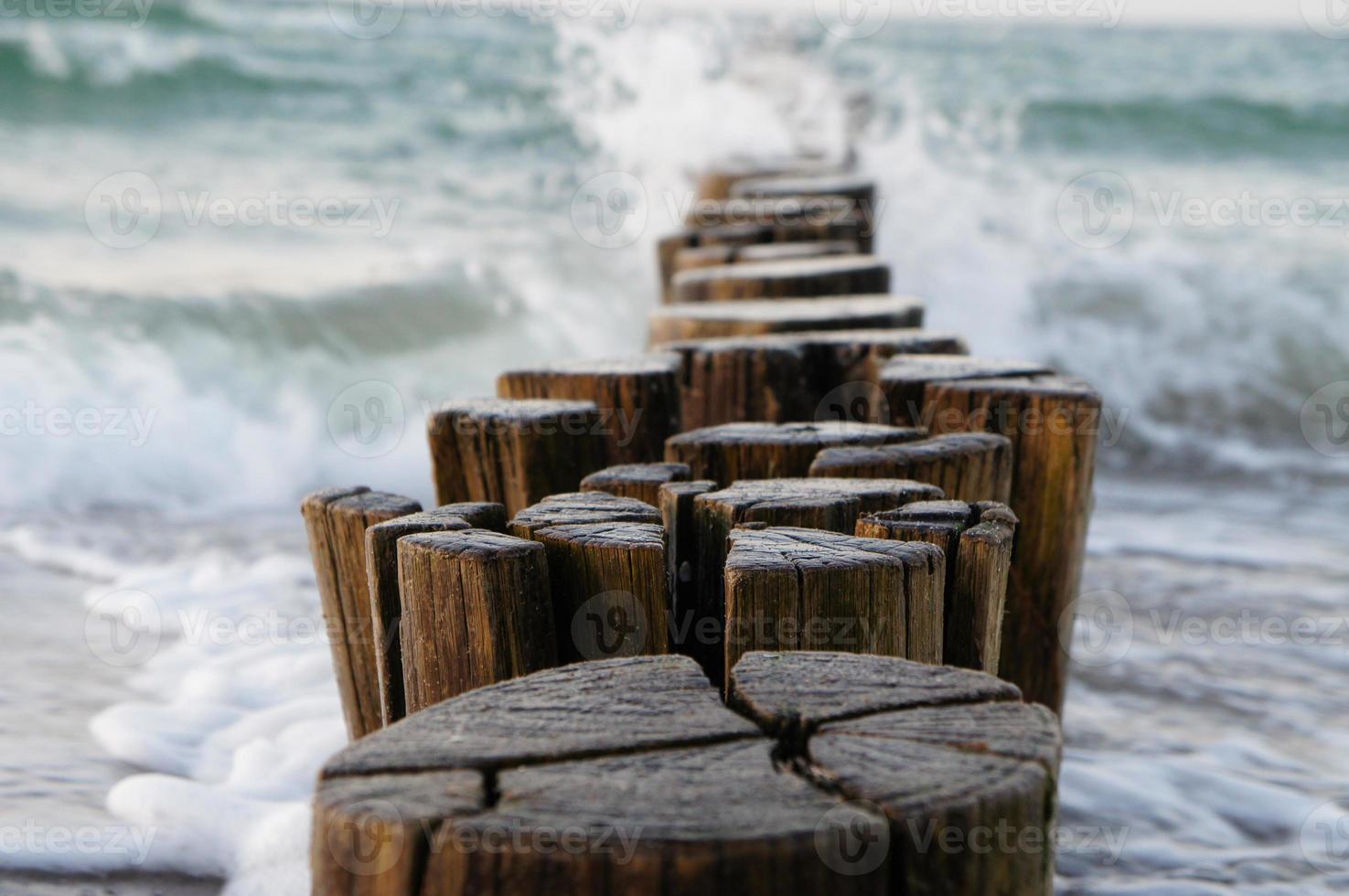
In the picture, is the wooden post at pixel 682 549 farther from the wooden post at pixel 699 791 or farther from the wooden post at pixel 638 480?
the wooden post at pixel 699 791

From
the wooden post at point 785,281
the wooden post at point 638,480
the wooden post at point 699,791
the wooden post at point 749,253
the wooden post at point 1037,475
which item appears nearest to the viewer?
the wooden post at point 699,791

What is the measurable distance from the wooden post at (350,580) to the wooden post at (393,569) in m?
0.04

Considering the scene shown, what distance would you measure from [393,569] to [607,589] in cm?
29

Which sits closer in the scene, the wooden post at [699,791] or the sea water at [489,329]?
the wooden post at [699,791]

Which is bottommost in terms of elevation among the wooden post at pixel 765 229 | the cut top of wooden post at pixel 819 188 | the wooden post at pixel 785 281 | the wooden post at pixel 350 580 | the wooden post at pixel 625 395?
the wooden post at pixel 350 580

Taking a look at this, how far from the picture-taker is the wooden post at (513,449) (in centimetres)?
198

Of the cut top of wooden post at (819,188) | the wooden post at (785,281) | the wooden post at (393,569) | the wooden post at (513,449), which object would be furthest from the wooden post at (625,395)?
the cut top of wooden post at (819,188)

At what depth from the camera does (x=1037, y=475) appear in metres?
2.19

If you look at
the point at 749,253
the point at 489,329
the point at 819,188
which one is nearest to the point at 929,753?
the point at 749,253

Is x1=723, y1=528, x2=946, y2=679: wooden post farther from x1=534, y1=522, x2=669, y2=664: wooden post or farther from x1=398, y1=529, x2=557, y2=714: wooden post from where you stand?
x1=398, y1=529, x2=557, y2=714: wooden post

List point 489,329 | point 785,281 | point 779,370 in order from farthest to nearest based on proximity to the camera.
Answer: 1. point 489,329
2. point 785,281
3. point 779,370

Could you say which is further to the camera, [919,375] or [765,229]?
[765,229]

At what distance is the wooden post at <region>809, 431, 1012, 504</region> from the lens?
71.6 inches

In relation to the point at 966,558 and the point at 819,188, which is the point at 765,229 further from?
the point at 966,558
